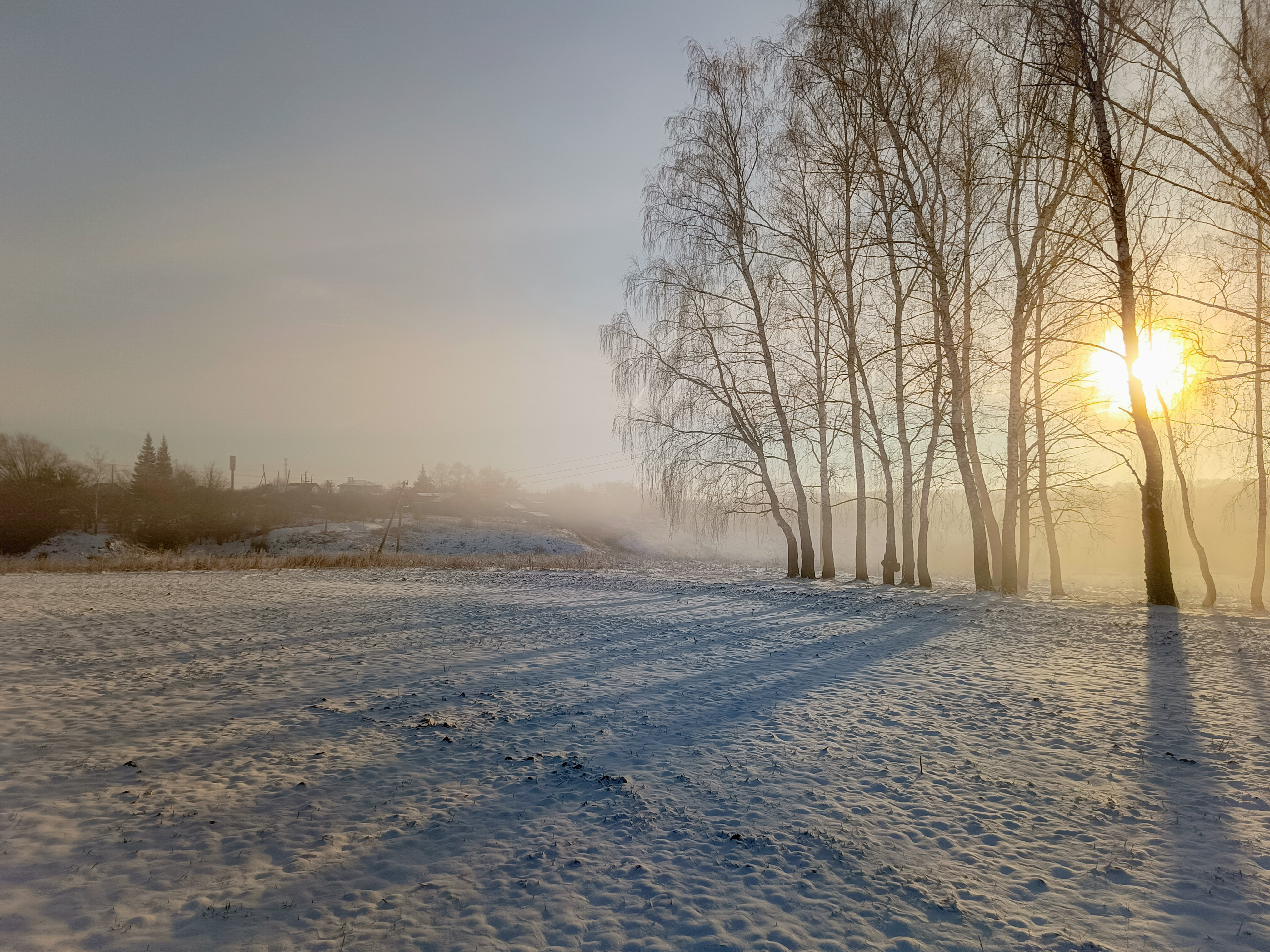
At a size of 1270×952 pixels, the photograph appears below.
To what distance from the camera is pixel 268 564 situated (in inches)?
1015

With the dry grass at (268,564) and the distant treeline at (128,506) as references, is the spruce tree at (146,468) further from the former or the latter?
the dry grass at (268,564)

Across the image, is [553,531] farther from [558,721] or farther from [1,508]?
[558,721]

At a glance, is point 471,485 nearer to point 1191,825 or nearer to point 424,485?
point 424,485

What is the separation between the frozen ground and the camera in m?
3.18

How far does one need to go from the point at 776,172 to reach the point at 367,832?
20117 mm

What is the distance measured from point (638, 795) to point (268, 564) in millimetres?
26299

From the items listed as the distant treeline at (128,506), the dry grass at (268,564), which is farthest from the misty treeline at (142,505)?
the dry grass at (268,564)

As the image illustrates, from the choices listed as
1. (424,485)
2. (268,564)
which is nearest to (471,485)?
(424,485)

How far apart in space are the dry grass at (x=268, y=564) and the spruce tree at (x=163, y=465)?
40.1 metres

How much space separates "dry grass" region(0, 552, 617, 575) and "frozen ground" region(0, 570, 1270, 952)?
55.7ft

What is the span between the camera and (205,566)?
2514 centimetres

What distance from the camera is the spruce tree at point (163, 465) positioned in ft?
214

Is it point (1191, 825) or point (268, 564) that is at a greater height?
point (1191, 825)

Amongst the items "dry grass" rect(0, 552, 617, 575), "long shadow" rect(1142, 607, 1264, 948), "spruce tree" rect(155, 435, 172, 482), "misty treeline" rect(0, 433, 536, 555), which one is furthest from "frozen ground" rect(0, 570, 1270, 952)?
"spruce tree" rect(155, 435, 172, 482)
